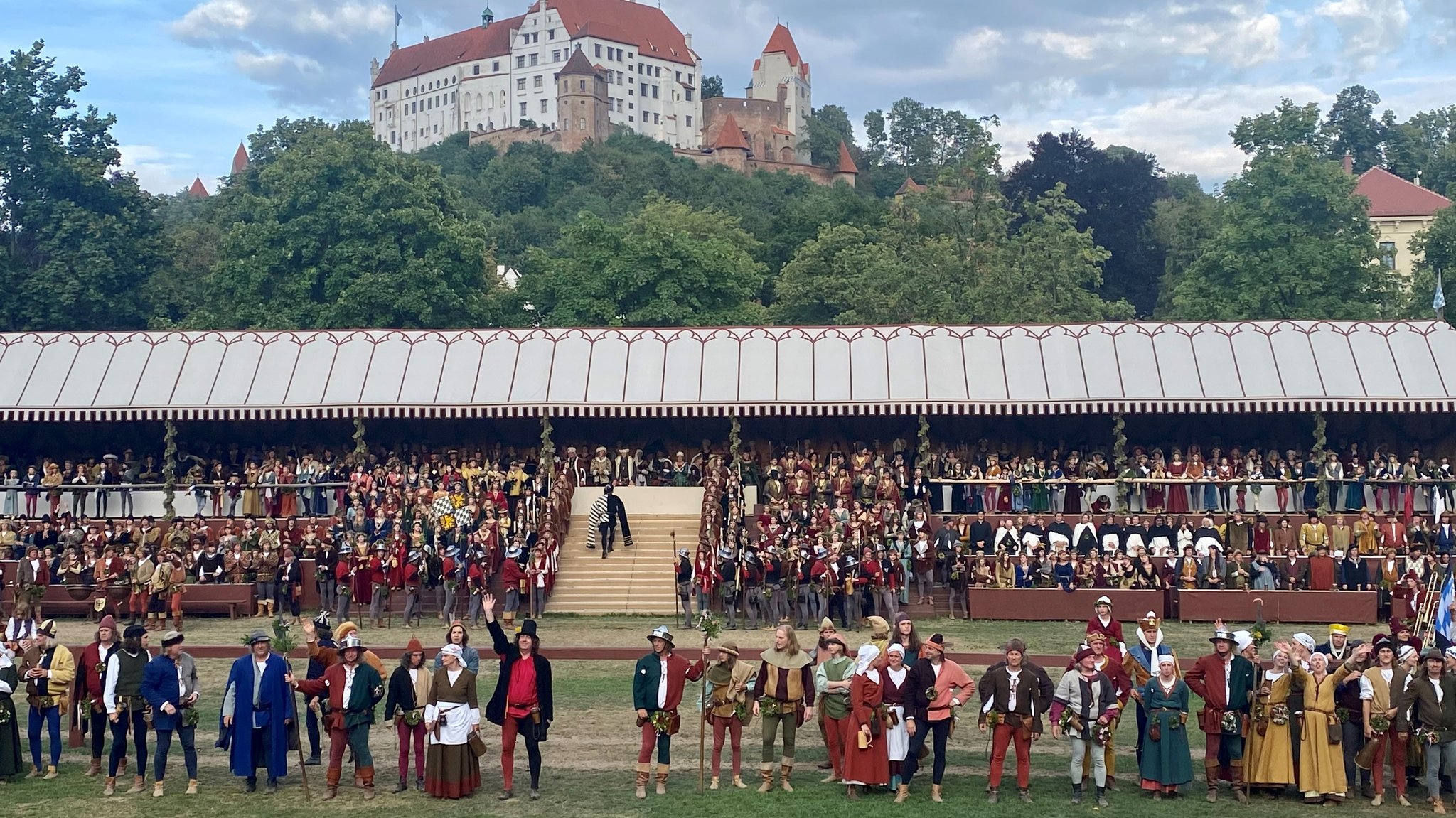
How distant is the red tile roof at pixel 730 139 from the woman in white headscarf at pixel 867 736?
387 ft

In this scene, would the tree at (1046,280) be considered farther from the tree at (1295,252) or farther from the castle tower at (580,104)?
the castle tower at (580,104)

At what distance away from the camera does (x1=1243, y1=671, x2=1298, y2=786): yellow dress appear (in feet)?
47.4

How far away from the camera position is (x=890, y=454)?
34.0 metres

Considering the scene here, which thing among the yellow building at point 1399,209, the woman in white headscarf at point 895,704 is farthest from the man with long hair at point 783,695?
the yellow building at point 1399,209

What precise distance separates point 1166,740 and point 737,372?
763 inches

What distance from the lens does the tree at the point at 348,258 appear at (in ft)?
171

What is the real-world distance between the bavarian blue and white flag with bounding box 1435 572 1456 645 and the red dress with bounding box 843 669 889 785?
27.2ft

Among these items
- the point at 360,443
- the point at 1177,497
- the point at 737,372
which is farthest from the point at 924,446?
the point at 360,443

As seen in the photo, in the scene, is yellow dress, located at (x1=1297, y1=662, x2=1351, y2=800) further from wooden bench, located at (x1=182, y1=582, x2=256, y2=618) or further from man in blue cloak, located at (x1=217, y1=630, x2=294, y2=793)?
wooden bench, located at (x1=182, y1=582, x2=256, y2=618)

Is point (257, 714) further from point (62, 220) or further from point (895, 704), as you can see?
point (62, 220)

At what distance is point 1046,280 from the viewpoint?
56.0 m

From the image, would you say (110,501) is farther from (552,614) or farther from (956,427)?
(956,427)

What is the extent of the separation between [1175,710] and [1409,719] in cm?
216

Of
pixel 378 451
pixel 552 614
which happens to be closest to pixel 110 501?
pixel 378 451
